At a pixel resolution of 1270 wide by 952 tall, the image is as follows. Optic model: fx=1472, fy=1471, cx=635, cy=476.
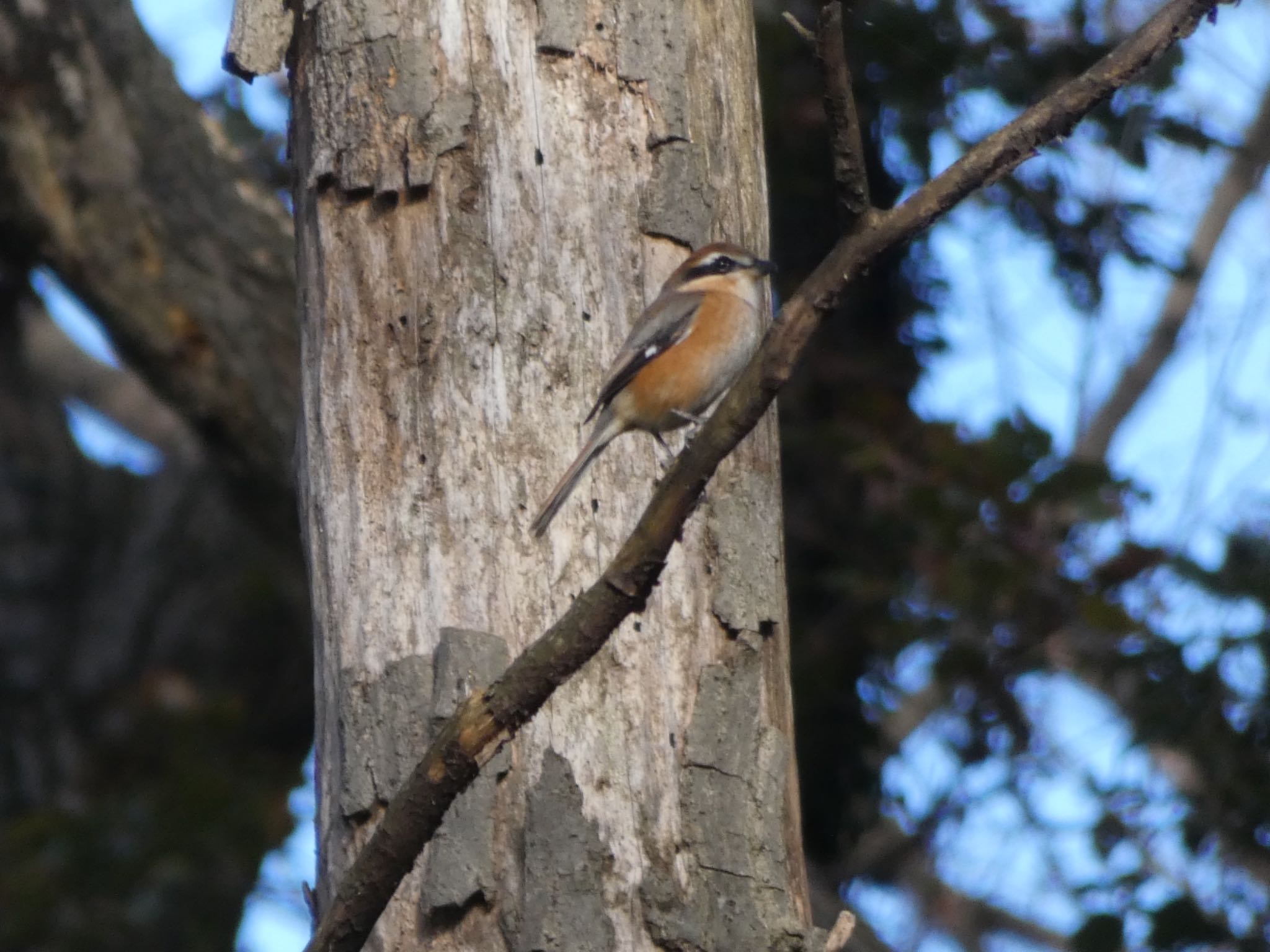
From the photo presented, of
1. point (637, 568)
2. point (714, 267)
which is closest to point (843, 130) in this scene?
point (637, 568)

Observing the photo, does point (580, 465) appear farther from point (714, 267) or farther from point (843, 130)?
point (843, 130)

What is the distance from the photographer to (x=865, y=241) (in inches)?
109

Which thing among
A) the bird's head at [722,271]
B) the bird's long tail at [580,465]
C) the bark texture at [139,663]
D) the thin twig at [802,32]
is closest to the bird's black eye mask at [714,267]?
the bird's head at [722,271]

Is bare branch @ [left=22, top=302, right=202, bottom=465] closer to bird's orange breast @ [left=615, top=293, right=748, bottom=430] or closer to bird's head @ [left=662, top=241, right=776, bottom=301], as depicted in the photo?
bird's orange breast @ [left=615, top=293, right=748, bottom=430]

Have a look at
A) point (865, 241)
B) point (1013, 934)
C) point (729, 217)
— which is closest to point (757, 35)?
point (729, 217)

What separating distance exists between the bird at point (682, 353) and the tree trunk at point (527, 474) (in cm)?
6

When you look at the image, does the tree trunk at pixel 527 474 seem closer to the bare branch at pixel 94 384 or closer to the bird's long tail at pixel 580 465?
the bird's long tail at pixel 580 465

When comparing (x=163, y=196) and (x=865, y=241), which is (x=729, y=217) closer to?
(x=865, y=241)

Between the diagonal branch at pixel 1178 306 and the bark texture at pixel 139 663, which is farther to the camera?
the diagonal branch at pixel 1178 306

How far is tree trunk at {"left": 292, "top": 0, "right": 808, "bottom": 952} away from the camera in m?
3.41

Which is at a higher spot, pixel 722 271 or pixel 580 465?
pixel 722 271

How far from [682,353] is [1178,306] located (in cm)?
704

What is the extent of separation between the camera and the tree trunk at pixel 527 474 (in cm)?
341

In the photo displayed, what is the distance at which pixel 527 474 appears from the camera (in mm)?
3674
